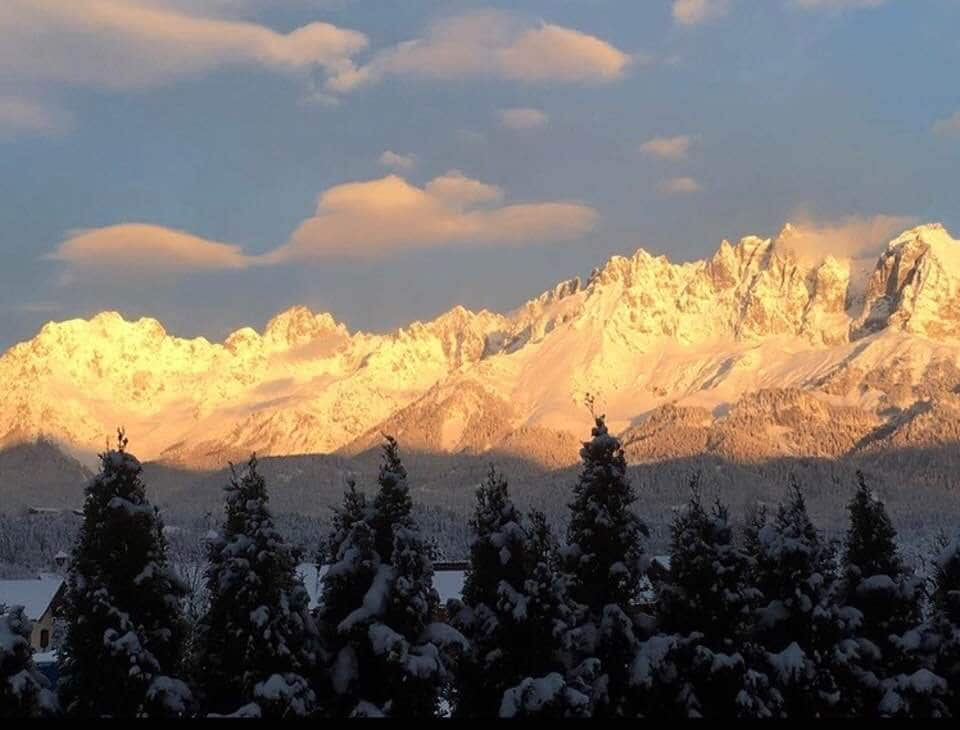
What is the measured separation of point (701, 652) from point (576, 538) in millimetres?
4006

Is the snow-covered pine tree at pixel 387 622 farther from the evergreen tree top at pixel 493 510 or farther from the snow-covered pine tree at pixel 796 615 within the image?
the snow-covered pine tree at pixel 796 615

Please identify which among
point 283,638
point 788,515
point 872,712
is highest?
point 788,515

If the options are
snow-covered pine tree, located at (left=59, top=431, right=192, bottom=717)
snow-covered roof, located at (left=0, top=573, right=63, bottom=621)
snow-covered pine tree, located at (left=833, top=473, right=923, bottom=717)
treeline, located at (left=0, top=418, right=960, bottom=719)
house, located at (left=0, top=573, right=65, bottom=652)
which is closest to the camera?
snow-covered pine tree, located at (left=59, top=431, right=192, bottom=717)

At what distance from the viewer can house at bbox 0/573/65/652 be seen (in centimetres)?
9038

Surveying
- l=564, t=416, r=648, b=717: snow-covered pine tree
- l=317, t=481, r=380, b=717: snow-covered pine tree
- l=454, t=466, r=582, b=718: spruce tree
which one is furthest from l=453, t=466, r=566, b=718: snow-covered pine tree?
l=317, t=481, r=380, b=717: snow-covered pine tree

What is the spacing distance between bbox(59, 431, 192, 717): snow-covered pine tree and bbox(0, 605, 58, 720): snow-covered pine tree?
4.35 feet

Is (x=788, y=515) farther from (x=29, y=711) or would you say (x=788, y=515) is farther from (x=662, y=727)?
(x=662, y=727)

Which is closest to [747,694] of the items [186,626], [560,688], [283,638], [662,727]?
[560,688]

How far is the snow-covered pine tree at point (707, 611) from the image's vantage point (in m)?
31.5

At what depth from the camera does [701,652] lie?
3152 centimetres

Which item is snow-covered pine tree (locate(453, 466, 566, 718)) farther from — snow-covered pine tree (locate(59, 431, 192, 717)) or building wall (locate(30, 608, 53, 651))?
building wall (locate(30, 608, 53, 651))

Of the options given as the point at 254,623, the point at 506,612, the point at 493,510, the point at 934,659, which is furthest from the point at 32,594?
the point at 934,659

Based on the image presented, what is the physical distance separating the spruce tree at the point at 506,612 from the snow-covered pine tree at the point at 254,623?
364 centimetres

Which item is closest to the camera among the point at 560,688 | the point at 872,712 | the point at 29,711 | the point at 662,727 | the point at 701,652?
the point at 662,727
